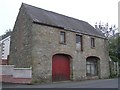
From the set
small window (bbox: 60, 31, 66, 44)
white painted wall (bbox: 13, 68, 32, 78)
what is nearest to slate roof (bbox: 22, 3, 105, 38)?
small window (bbox: 60, 31, 66, 44)

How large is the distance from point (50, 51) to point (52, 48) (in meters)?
0.45

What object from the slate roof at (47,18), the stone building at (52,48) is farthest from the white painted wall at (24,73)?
the slate roof at (47,18)

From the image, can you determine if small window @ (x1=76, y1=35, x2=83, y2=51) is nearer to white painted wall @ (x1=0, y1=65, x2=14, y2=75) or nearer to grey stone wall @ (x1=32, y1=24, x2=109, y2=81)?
grey stone wall @ (x1=32, y1=24, x2=109, y2=81)

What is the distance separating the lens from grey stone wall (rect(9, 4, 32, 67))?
77.2 ft

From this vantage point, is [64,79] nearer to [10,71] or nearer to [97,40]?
[10,71]

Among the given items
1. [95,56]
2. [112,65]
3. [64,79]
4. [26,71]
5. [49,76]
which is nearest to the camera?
[26,71]

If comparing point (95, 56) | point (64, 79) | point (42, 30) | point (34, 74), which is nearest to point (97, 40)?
point (95, 56)

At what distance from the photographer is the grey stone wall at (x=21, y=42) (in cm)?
2352

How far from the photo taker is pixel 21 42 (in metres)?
25.1

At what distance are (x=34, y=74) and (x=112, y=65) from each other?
52.4ft

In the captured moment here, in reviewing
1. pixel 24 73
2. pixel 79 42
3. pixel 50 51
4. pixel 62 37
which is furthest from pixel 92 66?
pixel 24 73

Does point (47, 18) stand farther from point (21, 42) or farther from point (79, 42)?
point (79, 42)

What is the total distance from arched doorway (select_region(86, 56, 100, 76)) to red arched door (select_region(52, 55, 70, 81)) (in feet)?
12.0

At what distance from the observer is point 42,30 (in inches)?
931
